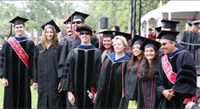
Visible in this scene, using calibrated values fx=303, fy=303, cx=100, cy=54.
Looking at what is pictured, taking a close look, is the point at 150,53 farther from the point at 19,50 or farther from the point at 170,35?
the point at 19,50

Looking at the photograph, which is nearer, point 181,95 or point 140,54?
point 181,95

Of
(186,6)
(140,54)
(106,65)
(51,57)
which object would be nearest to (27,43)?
(51,57)

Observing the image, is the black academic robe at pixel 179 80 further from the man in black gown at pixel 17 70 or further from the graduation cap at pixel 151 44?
the man in black gown at pixel 17 70

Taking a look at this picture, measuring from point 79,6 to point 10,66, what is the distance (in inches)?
2732

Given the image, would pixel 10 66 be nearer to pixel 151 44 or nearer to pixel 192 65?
pixel 151 44

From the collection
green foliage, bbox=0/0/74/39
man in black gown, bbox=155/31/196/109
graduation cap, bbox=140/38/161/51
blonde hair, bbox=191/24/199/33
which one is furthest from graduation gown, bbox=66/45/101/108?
green foliage, bbox=0/0/74/39

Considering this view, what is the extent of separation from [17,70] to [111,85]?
2241 millimetres

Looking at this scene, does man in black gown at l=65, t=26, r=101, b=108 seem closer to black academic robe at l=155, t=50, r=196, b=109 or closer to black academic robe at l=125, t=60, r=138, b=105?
black academic robe at l=125, t=60, r=138, b=105

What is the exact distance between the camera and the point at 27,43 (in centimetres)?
635

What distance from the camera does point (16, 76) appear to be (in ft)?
20.7

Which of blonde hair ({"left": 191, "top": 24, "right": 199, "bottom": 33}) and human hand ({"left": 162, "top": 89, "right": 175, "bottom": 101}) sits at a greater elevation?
blonde hair ({"left": 191, "top": 24, "right": 199, "bottom": 33})

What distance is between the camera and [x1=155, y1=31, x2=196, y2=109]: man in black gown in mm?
4285

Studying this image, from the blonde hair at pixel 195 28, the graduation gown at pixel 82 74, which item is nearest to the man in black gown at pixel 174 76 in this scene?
the graduation gown at pixel 82 74

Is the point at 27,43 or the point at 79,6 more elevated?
the point at 79,6
